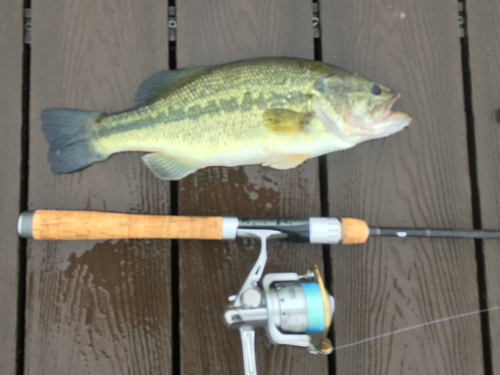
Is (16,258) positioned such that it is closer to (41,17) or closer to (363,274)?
(41,17)

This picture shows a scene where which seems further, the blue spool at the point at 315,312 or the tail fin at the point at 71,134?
the tail fin at the point at 71,134

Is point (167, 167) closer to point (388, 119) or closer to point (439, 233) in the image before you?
point (388, 119)

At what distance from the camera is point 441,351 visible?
5.85 feet

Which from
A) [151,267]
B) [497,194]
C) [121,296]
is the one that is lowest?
[121,296]

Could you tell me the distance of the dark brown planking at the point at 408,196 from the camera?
5.85 ft

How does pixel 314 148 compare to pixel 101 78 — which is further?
pixel 101 78

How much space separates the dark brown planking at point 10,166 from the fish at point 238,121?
0.74 feet

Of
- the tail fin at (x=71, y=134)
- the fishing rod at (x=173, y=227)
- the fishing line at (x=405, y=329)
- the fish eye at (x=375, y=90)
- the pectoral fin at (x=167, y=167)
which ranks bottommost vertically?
the fishing line at (x=405, y=329)

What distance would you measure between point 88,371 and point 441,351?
5.60 ft

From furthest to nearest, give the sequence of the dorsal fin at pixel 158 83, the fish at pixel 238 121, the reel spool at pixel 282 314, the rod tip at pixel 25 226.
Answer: the dorsal fin at pixel 158 83 → the fish at pixel 238 121 → the rod tip at pixel 25 226 → the reel spool at pixel 282 314

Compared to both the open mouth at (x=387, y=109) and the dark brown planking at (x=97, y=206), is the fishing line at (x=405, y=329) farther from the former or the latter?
the open mouth at (x=387, y=109)

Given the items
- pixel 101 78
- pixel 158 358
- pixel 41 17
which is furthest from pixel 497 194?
pixel 41 17

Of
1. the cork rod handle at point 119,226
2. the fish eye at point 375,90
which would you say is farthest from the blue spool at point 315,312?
the fish eye at point 375,90

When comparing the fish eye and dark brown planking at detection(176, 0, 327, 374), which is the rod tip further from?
the fish eye
